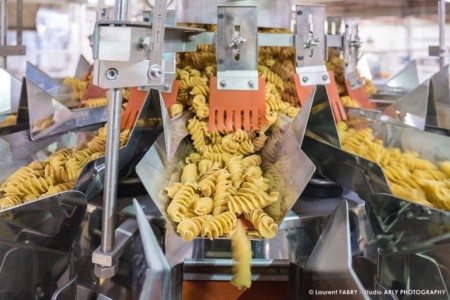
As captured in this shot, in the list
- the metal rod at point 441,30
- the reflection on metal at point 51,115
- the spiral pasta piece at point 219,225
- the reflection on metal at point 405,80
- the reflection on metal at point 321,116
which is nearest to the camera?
the spiral pasta piece at point 219,225

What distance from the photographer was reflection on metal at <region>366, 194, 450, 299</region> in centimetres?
66

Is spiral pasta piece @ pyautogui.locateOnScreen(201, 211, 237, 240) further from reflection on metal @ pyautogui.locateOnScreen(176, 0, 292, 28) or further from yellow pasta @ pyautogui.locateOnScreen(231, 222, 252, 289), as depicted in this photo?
reflection on metal @ pyautogui.locateOnScreen(176, 0, 292, 28)

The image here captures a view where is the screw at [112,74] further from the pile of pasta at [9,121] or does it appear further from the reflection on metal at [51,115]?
the pile of pasta at [9,121]

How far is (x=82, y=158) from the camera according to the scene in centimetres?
87

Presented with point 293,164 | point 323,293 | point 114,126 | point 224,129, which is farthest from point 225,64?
point 323,293

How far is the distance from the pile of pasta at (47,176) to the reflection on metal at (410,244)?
0.52m

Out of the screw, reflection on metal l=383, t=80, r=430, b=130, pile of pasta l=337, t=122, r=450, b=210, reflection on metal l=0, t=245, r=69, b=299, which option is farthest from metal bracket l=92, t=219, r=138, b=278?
reflection on metal l=383, t=80, r=430, b=130

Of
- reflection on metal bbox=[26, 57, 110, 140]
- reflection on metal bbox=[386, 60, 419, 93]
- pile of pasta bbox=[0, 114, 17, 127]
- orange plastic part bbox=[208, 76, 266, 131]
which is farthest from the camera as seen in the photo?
reflection on metal bbox=[386, 60, 419, 93]

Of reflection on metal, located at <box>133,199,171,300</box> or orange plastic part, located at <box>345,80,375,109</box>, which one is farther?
orange plastic part, located at <box>345,80,375,109</box>

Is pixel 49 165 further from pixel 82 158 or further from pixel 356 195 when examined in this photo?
pixel 356 195

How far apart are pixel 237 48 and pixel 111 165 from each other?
444 mm

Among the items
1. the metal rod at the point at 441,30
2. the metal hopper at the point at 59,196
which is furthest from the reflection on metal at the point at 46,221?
the metal rod at the point at 441,30

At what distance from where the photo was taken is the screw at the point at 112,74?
1.78 ft

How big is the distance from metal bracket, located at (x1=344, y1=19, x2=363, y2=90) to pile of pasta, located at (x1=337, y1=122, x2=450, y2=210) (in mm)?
353
